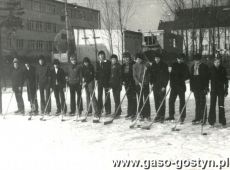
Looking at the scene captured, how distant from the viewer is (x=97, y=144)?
803 cm

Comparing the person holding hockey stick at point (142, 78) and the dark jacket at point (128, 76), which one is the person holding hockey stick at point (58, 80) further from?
the person holding hockey stick at point (142, 78)

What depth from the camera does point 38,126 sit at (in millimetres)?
10648

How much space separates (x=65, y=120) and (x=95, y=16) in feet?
252

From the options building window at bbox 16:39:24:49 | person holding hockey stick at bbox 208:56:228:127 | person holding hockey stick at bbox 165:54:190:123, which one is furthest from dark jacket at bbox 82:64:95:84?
building window at bbox 16:39:24:49

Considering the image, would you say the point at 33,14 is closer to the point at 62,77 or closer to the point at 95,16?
the point at 95,16

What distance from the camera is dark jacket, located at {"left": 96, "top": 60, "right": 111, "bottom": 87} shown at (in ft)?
38.9

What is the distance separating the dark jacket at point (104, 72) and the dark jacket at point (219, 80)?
11.6ft

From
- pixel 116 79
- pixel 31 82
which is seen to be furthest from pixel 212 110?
pixel 31 82

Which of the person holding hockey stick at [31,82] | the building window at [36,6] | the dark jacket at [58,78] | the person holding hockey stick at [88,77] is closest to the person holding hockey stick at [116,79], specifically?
the person holding hockey stick at [88,77]

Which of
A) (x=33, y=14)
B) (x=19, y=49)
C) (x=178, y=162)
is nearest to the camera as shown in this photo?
(x=178, y=162)

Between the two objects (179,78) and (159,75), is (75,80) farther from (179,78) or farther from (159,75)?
(179,78)

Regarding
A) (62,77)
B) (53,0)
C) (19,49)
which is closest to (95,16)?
(53,0)

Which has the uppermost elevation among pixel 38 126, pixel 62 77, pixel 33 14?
pixel 33 14

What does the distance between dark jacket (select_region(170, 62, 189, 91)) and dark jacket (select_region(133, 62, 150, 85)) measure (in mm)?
782
